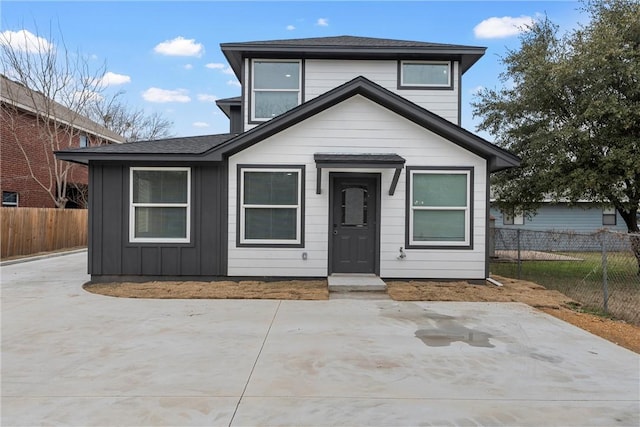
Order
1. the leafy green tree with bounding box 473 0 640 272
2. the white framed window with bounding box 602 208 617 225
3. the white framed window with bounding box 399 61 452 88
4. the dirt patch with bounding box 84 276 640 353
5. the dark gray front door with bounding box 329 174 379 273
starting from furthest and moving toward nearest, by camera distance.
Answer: the white framed window with bounding box 602 208 617 225, the white framed window with bounding box 399 61 452 88, the leafy green tree with bounding box 473 0 640 272, the dark gray front door with bounding box 329 174 379 273, the dirt patch with bounding box 84 276 640 353

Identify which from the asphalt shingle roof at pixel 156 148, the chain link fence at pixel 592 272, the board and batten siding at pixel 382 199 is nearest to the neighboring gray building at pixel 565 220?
the chain link fence at pixel 592 272

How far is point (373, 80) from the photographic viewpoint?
10.1 meters

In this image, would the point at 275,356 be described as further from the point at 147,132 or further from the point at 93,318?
the point at 147,132

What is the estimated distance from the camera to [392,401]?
335 cm

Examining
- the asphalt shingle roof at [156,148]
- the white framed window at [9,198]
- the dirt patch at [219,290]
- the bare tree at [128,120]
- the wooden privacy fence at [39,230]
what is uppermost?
the bare tree at [128,120]

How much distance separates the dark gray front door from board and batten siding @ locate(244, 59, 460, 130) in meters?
2.63

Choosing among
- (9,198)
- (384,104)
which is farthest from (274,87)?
(9,198)

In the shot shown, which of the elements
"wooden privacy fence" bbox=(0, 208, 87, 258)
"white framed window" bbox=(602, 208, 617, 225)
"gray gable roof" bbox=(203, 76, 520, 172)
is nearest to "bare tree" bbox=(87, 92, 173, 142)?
"wooden privacy fence" bbox=(0, 208, 87, 258)

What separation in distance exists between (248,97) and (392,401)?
824 cm

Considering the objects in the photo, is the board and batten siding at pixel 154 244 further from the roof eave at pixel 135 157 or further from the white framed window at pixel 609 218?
the white framed window at pixel 609 218

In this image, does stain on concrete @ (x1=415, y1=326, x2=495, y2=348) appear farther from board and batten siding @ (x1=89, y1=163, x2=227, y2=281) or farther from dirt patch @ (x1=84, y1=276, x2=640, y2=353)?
board and batten siding @ (x1=89, y1=163, x2=227, y2=281)

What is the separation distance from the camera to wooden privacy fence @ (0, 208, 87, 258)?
1285 cm

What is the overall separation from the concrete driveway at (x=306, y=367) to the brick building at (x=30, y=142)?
1350 centimetres

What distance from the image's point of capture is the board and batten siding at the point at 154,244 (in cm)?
865
